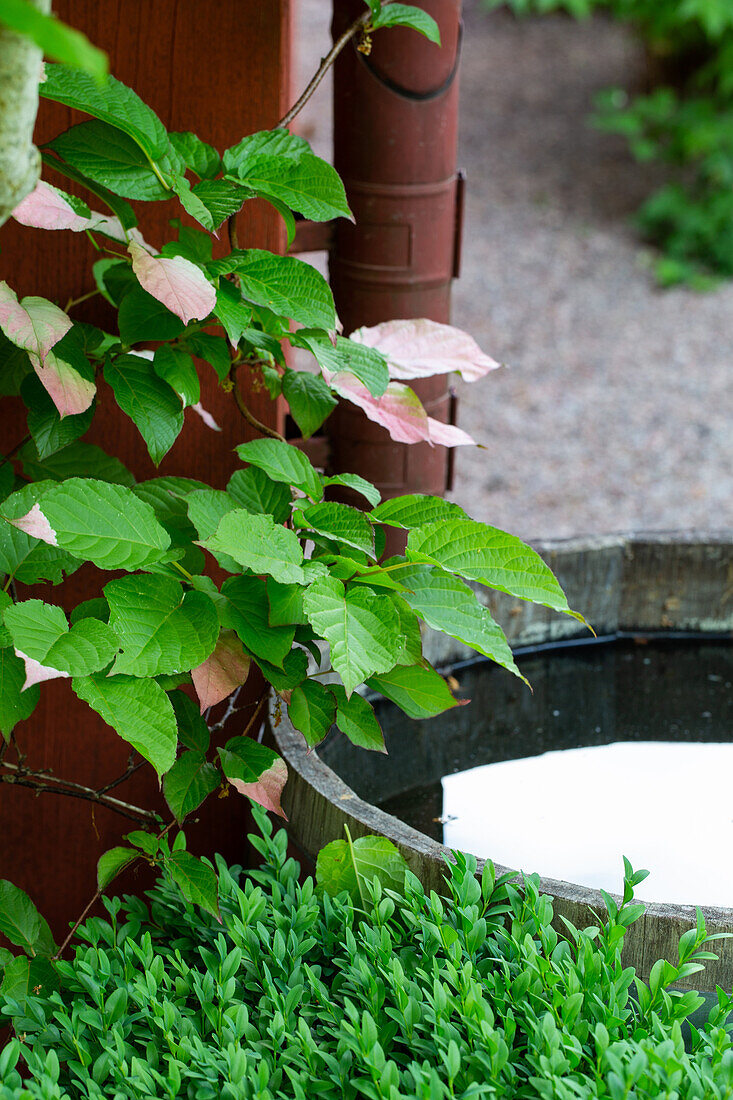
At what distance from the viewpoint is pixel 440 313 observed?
5.85 feet

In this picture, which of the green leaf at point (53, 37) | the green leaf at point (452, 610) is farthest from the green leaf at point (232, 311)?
the green leaf at point (53, 37)

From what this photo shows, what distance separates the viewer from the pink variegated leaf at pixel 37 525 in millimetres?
1148

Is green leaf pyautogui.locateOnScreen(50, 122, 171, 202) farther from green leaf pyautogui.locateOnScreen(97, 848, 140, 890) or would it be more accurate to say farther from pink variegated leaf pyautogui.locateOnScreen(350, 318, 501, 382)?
green leaf pyautogui.locateOnScreen(97, 848, 140, 890)

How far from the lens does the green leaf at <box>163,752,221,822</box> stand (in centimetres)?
129

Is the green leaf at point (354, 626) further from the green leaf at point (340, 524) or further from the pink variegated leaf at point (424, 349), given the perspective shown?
the pink variegated leaf at point (424, 349)

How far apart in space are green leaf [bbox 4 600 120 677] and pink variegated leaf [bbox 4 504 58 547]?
7 cm

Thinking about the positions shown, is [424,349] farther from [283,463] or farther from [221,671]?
[221,671]

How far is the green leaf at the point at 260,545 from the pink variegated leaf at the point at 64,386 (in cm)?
22

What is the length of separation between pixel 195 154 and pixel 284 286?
19 centimetres

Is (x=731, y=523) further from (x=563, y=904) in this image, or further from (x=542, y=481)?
(x=563, y=904)

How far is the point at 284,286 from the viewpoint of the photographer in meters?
1.25

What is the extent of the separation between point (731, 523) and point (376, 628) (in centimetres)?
343

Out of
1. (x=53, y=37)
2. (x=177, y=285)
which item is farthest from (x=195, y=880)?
(x=53, y=37)

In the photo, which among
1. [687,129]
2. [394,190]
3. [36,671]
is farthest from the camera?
[687,129]
